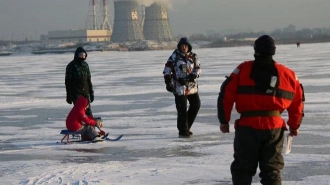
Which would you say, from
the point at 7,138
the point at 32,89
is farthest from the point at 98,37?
the point at 7,138

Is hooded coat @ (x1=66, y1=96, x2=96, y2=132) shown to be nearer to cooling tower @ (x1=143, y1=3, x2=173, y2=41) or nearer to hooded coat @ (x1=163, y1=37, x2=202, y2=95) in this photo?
hooded coat @ (x1=163, y1=37, x2=202, y2=95)


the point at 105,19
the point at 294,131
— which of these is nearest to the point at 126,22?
the point at 105,19

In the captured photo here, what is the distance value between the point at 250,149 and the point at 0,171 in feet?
10.8

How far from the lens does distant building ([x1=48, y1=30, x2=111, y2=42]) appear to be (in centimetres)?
15575

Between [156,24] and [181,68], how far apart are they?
13291cm

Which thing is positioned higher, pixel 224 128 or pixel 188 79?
pixel 224 128

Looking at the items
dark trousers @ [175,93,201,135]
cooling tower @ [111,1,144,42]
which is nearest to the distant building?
cooling tower @ [111,1,144,42]

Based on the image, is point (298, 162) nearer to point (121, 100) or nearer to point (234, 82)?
point (234, 82)

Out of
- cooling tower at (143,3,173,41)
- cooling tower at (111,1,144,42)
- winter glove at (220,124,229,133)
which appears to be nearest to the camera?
winter glove at (220,124,229,133)

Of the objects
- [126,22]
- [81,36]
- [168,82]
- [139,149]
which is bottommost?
[81,36]

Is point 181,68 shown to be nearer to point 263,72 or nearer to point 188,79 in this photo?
point 188,79

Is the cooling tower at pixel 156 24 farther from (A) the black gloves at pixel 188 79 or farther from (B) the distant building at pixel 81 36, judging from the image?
(A) the black gloves at pixel 188 79

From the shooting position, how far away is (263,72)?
4.65 m

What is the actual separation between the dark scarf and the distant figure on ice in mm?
4540
